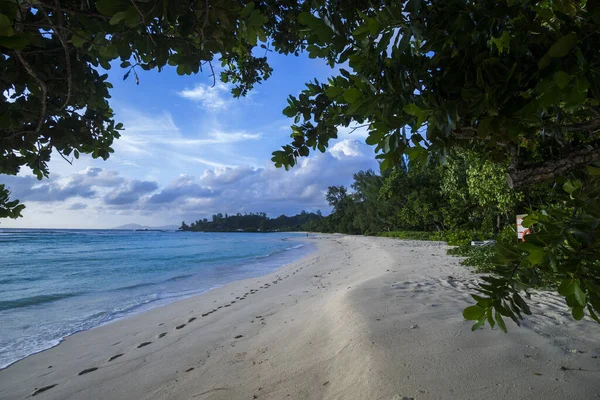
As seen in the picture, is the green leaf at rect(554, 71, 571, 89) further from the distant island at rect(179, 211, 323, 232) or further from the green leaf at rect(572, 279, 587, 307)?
the distant island at rect(179, 211, 323, 232)

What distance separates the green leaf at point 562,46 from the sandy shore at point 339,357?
2.24m

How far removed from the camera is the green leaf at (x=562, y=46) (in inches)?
36.5

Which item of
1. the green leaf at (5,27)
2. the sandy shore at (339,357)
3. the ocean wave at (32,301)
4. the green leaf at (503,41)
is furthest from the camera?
the ocean wave at (32,301)

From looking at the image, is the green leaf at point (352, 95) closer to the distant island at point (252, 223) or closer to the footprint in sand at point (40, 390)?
the footprint in sand at point (40, 390)

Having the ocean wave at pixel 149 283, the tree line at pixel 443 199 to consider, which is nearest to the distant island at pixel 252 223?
the tree line at pixel 443 199

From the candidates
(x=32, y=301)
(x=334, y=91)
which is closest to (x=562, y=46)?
(x=334, y=91)

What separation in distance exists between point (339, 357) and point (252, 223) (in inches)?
5821

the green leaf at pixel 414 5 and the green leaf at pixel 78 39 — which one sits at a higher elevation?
the green leaf at pixel 78 39

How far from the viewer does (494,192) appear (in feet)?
40.4

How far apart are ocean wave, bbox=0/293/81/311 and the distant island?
131584mm

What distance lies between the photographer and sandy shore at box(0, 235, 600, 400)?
248cm

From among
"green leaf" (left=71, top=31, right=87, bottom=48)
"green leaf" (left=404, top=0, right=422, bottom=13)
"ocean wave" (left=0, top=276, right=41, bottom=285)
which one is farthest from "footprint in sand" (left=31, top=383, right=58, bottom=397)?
"ocean wave" (left=0, top=276, right=41, bottom=285)

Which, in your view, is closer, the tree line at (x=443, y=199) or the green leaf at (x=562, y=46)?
the green leaf at (x=562, y=46)

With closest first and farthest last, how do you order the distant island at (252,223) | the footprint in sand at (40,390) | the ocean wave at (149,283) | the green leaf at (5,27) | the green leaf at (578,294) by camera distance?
the green leaf at (5,27) < the green leaf at (578,294) < the footprint in sand at (40,390) < the ocean wave at (149,283) < the distant island at (252,223)
